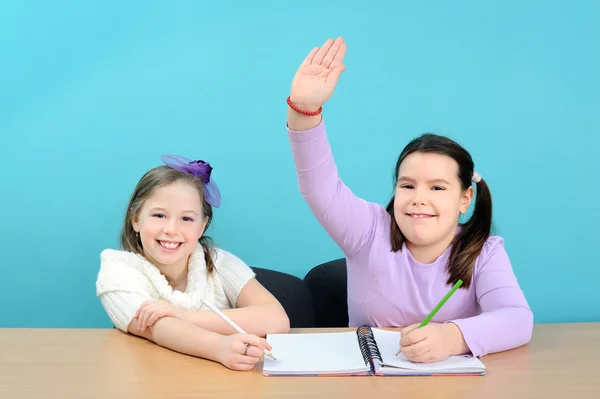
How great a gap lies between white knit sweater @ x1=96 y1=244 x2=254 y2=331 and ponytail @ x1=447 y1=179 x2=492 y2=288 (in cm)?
47

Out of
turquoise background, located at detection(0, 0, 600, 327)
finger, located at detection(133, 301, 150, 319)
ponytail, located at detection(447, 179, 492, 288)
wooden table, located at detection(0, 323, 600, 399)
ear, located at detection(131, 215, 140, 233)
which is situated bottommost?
wooden table, located at detection(0, 323, 600, 399)

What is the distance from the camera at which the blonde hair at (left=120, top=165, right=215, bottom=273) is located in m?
1.78

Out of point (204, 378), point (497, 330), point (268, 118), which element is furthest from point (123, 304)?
point (268, 118)

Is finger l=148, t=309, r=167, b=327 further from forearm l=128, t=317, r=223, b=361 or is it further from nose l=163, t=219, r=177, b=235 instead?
nose l=163, t=219, r=177, b=235

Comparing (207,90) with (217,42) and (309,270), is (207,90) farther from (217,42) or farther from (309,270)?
(309,270)

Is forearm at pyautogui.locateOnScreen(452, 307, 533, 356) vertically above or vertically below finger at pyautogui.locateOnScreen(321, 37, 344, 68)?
below

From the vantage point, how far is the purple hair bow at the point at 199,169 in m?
1.79

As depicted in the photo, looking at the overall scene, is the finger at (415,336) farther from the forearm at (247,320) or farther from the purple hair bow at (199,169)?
the purple hair bow at (199,169)

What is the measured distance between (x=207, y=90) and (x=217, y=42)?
0.15 meters

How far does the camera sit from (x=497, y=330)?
58.4 inches

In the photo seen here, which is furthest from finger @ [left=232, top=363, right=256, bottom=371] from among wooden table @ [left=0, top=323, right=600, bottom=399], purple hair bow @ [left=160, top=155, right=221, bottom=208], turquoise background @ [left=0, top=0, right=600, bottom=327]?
turquoise background @ [left=0, top=0, right=600, bottom=327]

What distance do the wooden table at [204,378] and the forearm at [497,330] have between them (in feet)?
0.07

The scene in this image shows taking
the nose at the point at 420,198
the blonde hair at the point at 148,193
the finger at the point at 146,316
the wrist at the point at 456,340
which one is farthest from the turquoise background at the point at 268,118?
the wrist at the point at 456,340

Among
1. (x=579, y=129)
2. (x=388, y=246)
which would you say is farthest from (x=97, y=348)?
(x=579, y=129)
